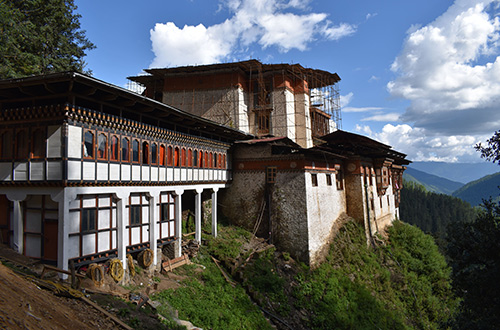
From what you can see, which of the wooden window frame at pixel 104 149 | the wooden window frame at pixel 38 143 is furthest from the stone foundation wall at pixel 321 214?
the wooden window frame at pixel 38 143

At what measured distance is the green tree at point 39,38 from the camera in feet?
75.3

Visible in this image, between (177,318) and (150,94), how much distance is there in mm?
28509

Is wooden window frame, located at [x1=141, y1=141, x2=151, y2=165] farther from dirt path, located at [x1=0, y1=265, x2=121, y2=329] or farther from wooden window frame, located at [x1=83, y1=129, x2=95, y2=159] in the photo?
dirt path, located at [x1=0, y1=265, x2=121, y2=329]

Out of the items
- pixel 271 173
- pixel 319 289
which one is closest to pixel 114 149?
pixel 271 173

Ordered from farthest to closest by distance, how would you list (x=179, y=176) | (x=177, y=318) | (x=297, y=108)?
(x=297, y=108) < (x=179, y=176) < (x=177, y=318)

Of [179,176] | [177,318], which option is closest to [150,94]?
[179,176]

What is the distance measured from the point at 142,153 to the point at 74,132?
Result: 348 centimetres

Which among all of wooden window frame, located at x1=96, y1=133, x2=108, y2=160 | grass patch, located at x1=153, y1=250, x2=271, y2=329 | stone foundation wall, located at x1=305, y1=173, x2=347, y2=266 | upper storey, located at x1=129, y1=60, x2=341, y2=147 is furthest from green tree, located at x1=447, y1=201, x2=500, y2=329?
upper storey, located at x1=129, y1=60, x2=341, y2=147

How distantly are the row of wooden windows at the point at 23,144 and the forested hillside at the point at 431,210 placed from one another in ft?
357

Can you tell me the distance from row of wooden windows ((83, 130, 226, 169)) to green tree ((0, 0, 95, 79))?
507 inches

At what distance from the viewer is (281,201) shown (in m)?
22.2

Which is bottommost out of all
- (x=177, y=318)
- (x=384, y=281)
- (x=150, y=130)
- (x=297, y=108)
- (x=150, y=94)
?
(x=384, y=281)

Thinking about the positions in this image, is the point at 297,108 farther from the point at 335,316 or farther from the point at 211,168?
the point at 335,316

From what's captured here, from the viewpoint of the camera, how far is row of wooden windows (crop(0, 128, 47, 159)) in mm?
12023
